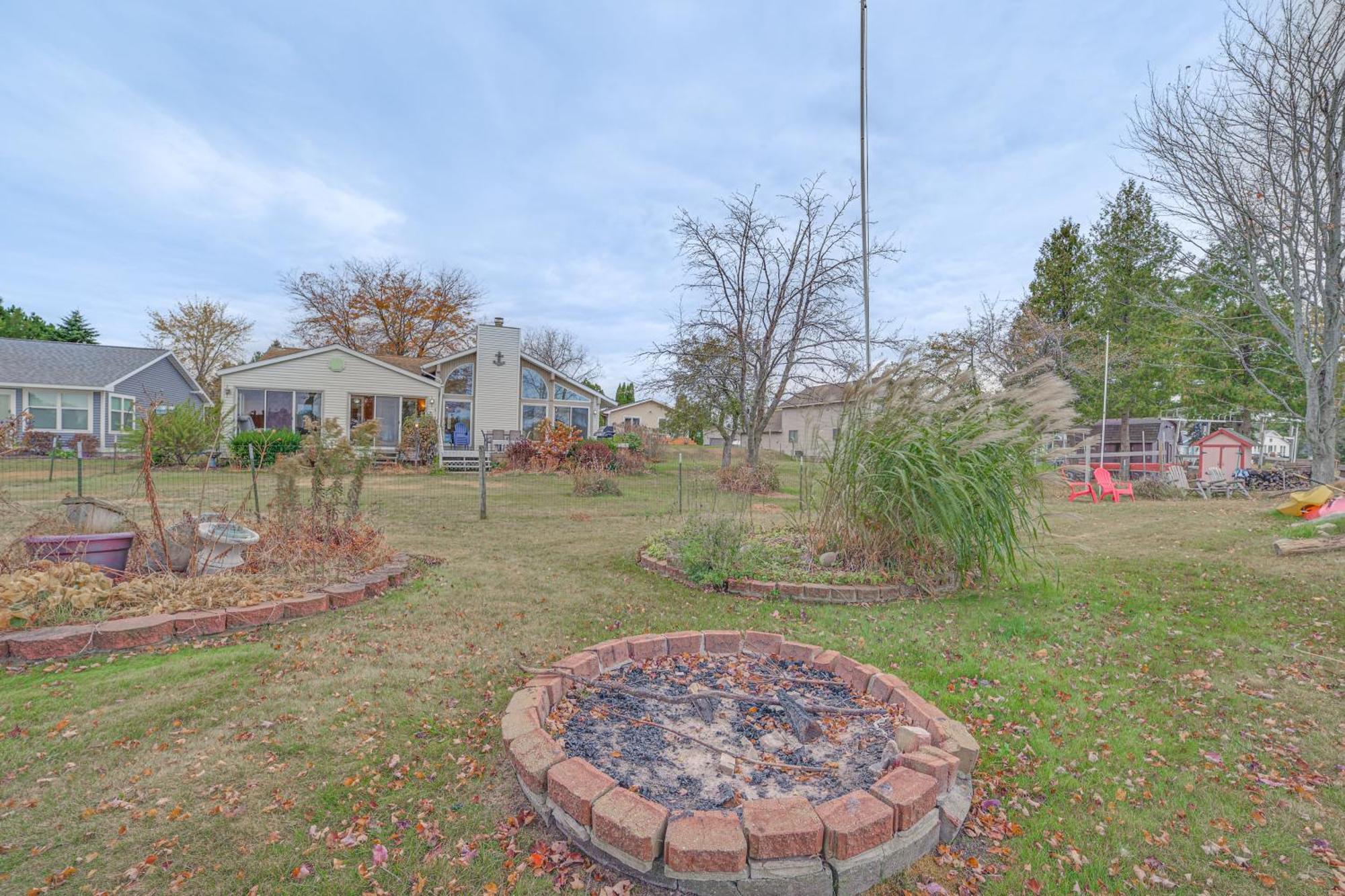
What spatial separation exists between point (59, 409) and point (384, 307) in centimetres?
1459

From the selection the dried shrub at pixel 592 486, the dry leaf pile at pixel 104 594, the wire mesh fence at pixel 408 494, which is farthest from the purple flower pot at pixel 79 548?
the dried shrub at pixel 592 486

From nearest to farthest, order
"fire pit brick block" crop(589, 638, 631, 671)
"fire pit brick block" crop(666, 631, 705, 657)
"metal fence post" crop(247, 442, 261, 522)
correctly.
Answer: "fire pit brick block" crop(589, 638, 631, 671) → "fire pit brick block" crop(666, 631, 705, 657) → "metal fence post" crop(247, 442, 261, 522)

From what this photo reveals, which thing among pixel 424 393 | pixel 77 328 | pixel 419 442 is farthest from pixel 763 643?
pixel 77 328

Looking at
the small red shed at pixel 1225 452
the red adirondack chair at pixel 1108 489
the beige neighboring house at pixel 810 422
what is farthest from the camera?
the small red shed at pixel 1225 452

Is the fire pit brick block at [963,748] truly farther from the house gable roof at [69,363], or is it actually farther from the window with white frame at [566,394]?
the house gable roof at [69,363]

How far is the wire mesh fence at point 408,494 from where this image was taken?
6980 mm

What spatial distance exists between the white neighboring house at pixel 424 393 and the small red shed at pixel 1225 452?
64.0ft

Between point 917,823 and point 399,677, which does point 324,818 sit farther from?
point 917,823

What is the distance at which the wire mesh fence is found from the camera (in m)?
6.98

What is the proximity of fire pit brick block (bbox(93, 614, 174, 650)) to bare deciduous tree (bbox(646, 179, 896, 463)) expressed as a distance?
1327cm

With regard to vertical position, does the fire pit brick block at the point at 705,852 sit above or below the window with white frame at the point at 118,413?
below

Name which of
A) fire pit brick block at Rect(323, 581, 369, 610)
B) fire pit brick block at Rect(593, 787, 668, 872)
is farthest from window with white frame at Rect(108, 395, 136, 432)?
fire pit brick block at Rect(593, 787, 668, 872)

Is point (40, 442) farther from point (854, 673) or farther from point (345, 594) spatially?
point (854, 673)

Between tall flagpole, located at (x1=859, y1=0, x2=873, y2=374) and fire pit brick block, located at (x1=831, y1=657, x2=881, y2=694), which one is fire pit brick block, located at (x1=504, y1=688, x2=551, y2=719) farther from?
tall flagpole, located at (x1=859, y1=0, x2=873, y2=374)
